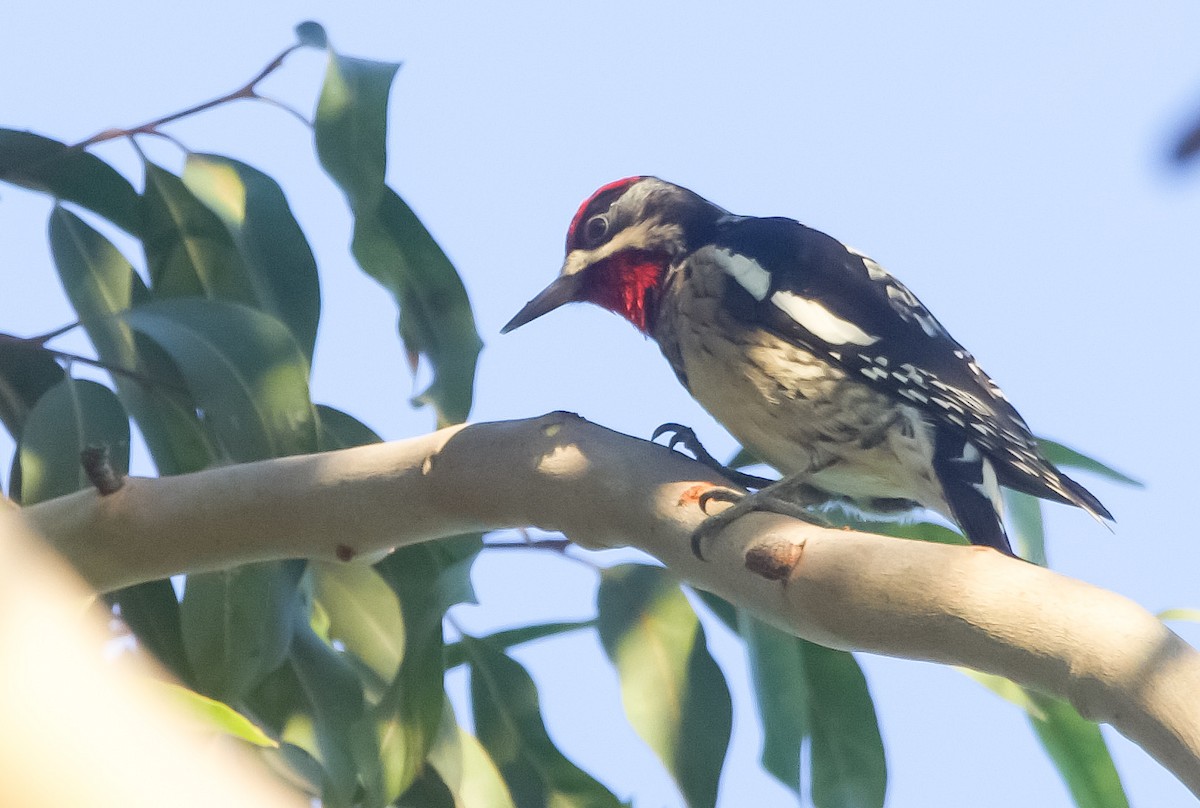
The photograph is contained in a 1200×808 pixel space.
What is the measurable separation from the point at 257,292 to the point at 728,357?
2.20 feet

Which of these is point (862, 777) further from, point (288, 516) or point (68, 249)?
point (68, 249)

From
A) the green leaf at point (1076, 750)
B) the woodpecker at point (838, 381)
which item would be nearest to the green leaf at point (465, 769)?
the woodpecker at point (838, 381)

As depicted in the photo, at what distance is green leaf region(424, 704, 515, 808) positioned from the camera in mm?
1618

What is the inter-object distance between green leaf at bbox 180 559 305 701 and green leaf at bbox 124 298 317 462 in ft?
0.48

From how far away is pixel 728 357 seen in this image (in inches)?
73.6

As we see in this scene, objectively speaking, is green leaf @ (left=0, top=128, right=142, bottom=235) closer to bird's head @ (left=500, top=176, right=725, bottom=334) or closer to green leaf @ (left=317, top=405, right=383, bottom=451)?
green leaf @ (left=317, top=405, right=383, bottom=451)

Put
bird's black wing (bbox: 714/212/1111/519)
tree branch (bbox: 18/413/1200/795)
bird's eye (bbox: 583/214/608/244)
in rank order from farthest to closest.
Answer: bird's eye (bbox: 583/214/608/244), bird's black wing (bbox: 714/212/1111/519), tree branch (bbox: 18/413/1200/795)

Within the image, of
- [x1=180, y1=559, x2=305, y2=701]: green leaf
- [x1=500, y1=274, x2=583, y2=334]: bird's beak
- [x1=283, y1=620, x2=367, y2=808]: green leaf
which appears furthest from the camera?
[x1=500, y1=274, x2=583, y2=334]: bird's beak

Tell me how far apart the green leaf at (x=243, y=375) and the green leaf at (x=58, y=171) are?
391 mm

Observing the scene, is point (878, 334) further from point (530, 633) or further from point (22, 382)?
point (22, 382)

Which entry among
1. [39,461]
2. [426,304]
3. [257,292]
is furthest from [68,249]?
[426,304]

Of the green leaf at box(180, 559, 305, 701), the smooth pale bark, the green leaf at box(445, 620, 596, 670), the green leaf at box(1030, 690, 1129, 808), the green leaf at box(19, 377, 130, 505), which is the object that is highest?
the smooth pale bark

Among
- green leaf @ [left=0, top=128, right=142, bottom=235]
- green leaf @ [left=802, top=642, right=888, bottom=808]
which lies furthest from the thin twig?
green leaf @ [left=802, top=642, right=888, bottom=808]

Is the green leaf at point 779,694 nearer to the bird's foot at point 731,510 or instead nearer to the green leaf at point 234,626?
the bird's foot at point 731,510
